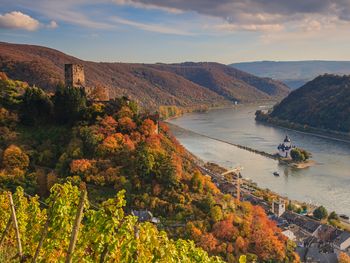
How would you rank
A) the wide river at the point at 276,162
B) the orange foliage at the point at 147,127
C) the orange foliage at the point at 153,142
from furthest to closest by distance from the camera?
the wide river at the point at 276,162, the orange foliage at the point at 147,127, the orange foliage at the point at 153,142

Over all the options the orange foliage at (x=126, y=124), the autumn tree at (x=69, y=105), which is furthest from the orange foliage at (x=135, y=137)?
the autumn tree at (x=69, y=105)

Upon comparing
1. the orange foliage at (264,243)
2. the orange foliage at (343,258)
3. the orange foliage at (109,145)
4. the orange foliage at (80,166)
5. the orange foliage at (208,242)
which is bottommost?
the orange foliage at (343,258)

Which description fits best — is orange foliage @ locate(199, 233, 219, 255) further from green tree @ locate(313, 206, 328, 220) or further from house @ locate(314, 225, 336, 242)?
green tree @ locate(313, 206, 328, 220)

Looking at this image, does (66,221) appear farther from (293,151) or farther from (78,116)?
(293,151)

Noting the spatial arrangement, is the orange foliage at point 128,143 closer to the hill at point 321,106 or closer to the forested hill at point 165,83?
the hill at point 321,106

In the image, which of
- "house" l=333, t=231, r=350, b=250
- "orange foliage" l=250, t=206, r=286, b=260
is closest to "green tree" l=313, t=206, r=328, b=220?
"house" l=333, t=231, r=350, b=250

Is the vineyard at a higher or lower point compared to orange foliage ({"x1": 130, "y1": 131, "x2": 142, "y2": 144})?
higher
